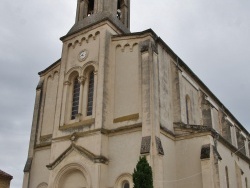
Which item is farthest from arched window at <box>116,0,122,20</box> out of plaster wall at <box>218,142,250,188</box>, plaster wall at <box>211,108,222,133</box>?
plaster wall at <box>218,142,250,188</box>

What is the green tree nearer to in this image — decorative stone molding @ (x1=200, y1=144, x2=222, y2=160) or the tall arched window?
decorative stone molding @ (x1=200, y1=144, x2=222, y2=160)

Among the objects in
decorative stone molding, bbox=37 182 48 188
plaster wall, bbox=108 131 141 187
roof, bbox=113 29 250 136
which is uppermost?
roof, bbox=113 29 250 136

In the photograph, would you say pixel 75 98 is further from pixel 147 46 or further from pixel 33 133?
pixel 147 46

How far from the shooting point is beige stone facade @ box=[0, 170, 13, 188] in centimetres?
2359

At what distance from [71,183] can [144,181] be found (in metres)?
7.09

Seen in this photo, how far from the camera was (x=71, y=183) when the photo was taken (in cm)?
2183

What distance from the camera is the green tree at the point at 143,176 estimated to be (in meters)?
16.4

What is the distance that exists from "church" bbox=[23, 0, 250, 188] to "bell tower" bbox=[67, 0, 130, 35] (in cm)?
12

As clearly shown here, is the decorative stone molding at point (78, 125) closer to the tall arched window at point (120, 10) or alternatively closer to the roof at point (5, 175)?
the roof at point (5, 175)

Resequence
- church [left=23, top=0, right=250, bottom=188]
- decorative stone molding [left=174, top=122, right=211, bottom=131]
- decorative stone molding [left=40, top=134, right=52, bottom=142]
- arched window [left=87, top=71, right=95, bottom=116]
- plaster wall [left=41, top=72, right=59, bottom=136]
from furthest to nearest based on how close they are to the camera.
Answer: plaster wall [left=41, top=72, right=59, bottom=136]
decorative stone molding [left=40, top=134, right=52, bottom=142]
arched window [left=87, top=71, right=95, bottom=116]
decorative stone molding [left=174, top=122, right=211, bottom=131]
church [left=23, top=0, right=250, bottom=188]

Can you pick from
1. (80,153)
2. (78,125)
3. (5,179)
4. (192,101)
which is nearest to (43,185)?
(5,179)

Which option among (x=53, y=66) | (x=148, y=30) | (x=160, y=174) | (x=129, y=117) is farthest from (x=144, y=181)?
(x=53, y=66)

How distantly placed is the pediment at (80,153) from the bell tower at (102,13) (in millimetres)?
9425

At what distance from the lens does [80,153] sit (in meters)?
21.3
